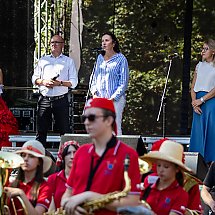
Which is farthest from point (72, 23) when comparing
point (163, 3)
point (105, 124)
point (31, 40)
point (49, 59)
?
point (105, 124)

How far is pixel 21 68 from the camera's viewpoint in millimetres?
12023

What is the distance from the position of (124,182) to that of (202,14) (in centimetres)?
945

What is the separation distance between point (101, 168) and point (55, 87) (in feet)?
15.6

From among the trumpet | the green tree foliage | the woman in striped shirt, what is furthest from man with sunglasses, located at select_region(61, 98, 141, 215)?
the green tree foliage

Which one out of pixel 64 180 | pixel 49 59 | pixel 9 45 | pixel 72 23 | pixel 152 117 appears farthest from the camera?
pixel 152 117

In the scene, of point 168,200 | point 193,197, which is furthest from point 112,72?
point 168,200

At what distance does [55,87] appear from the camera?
29.3 feet

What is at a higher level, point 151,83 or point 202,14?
point 202,14

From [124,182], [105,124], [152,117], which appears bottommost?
[152,117]

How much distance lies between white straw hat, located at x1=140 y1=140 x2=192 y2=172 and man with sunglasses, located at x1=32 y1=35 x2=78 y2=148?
3769 mm

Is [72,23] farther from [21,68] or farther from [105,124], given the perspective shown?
[105,124]

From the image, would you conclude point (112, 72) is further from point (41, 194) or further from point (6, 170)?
point (6, 170)

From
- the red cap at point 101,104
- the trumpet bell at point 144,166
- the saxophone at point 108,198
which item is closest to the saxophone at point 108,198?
the saxophone at point 108,198

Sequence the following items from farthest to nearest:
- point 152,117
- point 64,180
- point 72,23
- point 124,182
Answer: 1. point 152,117
2. point 72,23
3. point 64,180
4. point 124,182
